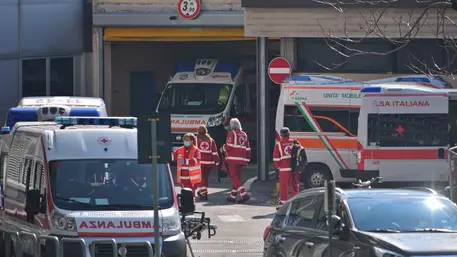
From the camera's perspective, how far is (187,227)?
618 inches

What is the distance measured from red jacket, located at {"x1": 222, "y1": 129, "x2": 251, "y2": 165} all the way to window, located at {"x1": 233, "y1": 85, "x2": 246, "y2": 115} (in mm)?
7133

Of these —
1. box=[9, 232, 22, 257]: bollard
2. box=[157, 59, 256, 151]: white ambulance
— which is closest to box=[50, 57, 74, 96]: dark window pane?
box=[157, 59, 256, 151]: white ambulance

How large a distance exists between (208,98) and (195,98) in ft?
1.27

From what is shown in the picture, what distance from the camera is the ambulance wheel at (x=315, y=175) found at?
24453 millimetres

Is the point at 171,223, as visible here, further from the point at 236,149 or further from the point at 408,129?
the point at 408,129

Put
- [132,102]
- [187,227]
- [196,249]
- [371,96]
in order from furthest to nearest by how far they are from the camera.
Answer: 1. [132,102]
2. [371,96]
3. [196,249]
4. [187,227]

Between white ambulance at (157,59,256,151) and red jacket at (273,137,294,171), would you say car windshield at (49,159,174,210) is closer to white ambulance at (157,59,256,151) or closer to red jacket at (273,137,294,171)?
red jacket at (273,137,294,171)

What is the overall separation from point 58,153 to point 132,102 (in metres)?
23.3

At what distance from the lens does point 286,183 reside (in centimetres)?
2225

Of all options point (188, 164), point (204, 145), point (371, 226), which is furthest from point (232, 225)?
point (371, 226)

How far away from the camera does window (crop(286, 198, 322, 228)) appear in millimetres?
12313

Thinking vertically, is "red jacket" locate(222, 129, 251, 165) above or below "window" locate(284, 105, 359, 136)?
below

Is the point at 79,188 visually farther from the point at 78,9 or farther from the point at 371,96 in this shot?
the point at 78,9

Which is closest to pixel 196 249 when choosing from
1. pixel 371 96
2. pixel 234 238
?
pixel 234 238
